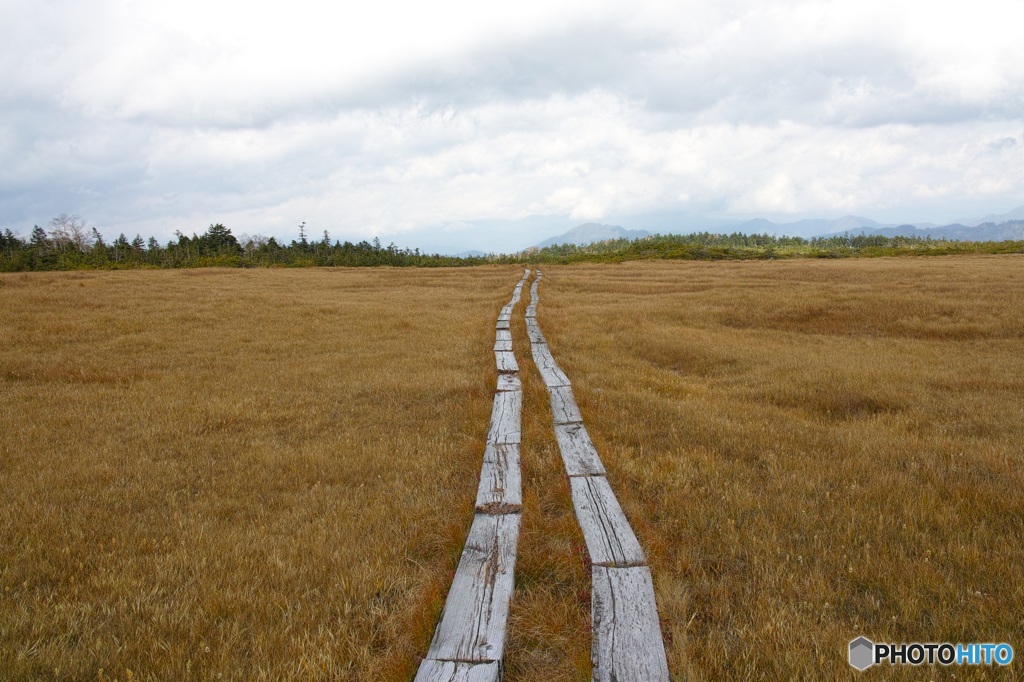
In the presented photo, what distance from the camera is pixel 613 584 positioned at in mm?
3879

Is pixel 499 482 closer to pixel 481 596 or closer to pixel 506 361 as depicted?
pixel 481 596

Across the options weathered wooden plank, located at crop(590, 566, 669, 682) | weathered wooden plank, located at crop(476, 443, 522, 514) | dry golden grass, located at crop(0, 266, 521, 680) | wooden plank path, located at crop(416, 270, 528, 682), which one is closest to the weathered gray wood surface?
dry golden grass, located at crop(0, 266, 521, 680)

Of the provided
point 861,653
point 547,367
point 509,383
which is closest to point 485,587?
point 861,653

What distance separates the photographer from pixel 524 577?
13.4 feet

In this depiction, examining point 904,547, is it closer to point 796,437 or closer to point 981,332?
point 796,437

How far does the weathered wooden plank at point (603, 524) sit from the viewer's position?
422 centimetres

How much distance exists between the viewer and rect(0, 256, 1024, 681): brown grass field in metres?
3.34

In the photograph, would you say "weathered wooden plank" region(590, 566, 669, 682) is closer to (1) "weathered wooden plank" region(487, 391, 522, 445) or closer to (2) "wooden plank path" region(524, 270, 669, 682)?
(2) "wooden plank path" region(524, 270, 669, 682)

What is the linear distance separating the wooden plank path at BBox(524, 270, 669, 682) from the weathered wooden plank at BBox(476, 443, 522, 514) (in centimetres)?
60

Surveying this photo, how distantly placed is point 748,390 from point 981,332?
11548mm

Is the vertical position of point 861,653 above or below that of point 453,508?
below

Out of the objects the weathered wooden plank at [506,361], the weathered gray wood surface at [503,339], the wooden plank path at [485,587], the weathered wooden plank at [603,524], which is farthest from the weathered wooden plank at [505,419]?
the weathered gray wood surface at [503,339]

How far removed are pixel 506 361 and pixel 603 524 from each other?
7.70 meters

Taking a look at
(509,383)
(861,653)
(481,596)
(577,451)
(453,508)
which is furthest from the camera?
(509,383)
